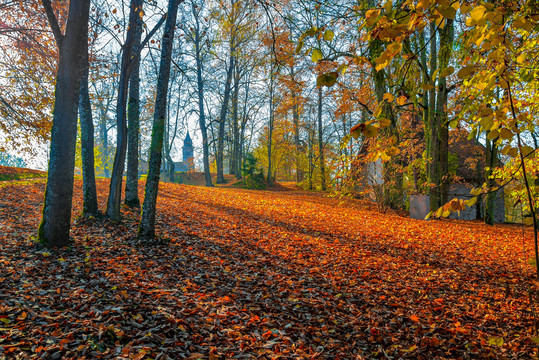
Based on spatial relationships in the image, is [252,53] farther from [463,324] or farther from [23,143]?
[463,324]

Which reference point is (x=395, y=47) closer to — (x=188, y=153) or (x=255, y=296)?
(x=255, y=296)

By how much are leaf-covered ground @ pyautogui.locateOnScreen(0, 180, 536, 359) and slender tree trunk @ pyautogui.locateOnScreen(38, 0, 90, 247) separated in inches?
17.5

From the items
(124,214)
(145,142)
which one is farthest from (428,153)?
(145,142)

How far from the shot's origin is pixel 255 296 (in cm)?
389

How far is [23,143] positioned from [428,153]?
14.4m

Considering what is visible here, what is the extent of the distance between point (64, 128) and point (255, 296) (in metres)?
3.70

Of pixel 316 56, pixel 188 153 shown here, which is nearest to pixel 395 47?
pixel 316 56

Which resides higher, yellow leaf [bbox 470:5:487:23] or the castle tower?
the castle tower

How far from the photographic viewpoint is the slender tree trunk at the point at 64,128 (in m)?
4.38

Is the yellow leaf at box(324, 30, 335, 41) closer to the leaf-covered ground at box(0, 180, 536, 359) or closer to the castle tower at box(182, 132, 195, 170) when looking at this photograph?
the leaf-covered ground at box(0, 180, 536, 359)

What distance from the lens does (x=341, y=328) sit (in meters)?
3.33

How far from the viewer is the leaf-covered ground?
108 inches

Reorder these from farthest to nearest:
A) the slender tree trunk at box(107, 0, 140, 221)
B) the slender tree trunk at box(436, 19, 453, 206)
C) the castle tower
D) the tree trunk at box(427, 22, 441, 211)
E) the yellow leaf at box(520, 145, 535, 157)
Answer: the castle tower → the tree trunk at box(427, 22, 441, 211) → the slender tree trunk at box(436, 19, 453, 206) → the slender tree trunk at box(107, 0, 140, 221) → the yellow leaf at box(520, 145, 535, 157)

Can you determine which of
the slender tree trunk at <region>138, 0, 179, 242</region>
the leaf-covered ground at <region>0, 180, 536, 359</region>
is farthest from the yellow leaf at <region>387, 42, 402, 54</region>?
the slender tree trunk at <region>138, 0, 179, 242</region>
